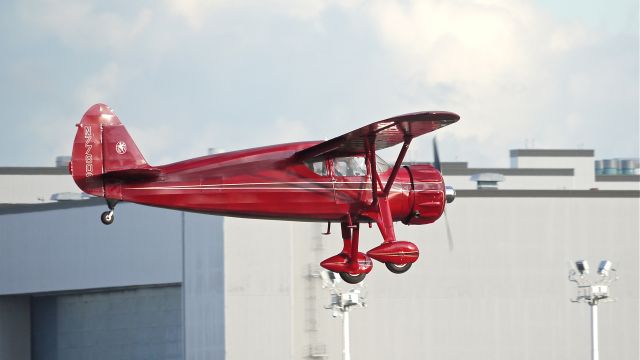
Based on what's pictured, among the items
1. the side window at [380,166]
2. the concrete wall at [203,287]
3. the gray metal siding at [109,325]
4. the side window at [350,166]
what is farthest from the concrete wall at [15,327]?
the side window at [350,166]

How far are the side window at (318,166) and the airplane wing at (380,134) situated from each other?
0.60 feet

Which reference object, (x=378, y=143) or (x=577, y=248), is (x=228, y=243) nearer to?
(x=577, y=248)

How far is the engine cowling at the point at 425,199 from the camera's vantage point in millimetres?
30703

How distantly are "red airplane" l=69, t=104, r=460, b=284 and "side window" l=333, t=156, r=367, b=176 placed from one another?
2 cm

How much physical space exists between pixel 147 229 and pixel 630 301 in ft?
65.3

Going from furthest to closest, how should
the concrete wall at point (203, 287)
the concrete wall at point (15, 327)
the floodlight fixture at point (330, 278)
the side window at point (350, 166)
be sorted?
1. the concrete wall at point (15, 327)
2. the concrete wall at point (203, 287)
3. the floodlight fixture at point (330, 278)
4. the side window at point (350, 166)

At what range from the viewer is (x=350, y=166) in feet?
98.9

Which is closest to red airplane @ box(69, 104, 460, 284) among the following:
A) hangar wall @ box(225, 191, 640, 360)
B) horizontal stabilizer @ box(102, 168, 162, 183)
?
horizontal stabilizer @ box(102, 168, 162, 183)

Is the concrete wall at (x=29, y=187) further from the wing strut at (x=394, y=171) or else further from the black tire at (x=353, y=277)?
the wing strut at (x=394, y=171)

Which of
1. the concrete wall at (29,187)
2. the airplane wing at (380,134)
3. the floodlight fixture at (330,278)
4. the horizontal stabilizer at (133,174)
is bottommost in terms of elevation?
the floodlight fixture at (330,278)

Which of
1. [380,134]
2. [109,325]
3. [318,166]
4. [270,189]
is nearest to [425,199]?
[380,134]

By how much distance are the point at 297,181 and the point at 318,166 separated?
583mm

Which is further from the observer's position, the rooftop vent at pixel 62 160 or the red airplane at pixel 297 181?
the rooftop vent at pixel 62 160

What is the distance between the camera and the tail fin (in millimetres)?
28312
